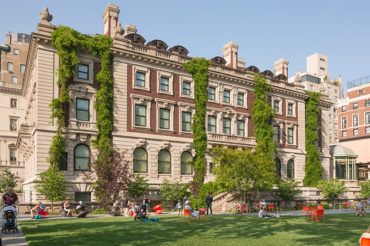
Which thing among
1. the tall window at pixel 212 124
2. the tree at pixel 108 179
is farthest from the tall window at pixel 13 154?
the tall window at pixel 212 124

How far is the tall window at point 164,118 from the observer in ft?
120

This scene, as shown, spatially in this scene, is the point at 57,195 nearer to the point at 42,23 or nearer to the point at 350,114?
the point at 42,23

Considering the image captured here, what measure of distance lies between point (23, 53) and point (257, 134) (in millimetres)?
53683

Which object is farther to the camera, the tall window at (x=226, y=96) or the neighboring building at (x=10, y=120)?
the neighboring building at (x=10, y=120)

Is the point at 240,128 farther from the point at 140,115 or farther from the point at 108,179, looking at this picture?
the point at 108,179

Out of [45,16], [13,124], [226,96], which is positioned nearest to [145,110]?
[226,96]

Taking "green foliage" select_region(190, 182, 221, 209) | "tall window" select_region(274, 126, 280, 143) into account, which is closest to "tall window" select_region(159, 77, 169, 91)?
"green foliage" select_region(190, 182, 221, 209)

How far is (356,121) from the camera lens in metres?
83.0

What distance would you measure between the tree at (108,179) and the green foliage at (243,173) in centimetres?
825

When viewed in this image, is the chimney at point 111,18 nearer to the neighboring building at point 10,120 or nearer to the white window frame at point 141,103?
the white window frame at point 141,103

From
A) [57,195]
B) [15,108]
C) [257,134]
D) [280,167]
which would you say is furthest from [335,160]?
[15,108]

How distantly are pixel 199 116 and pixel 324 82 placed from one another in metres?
96.0

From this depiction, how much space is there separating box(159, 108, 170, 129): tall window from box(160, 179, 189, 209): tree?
18.6ft

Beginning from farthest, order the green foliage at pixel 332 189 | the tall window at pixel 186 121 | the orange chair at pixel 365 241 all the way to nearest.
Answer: the green foliage at pixel 332 189 → the tall window at pixel 186 121 → the orange chair at pixel 365 241
